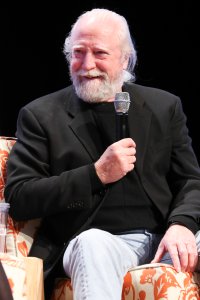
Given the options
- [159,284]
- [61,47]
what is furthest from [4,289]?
[61,47]

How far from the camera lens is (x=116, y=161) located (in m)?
2.19

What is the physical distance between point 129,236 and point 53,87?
4.59 ft

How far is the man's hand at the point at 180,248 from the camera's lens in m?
2.03

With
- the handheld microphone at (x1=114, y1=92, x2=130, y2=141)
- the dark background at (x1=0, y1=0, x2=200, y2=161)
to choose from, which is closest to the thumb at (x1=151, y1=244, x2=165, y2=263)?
the handheld microphone at (x1=114, y1=92, x2=130, y2=141)

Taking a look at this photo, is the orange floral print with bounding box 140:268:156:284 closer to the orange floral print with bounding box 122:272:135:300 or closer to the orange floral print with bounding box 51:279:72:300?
the orange floral print with bounding box 122:272:135:300

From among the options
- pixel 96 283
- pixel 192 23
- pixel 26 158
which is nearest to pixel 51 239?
pixel 26 158

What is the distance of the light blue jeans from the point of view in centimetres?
191

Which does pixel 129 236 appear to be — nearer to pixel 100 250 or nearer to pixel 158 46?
pixel 100 250

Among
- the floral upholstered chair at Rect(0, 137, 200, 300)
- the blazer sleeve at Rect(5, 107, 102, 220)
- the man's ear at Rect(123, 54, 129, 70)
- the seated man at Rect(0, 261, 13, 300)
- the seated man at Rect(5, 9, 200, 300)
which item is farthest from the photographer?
the man's ear at Rect(123, 54, 129, 70)

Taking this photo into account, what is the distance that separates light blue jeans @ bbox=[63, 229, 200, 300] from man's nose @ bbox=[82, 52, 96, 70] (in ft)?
2.07

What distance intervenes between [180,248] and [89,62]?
0.78m

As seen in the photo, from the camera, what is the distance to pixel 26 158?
2.35 m

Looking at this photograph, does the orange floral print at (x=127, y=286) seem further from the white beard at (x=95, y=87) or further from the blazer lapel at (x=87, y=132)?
the white beard at (x=95, y=87)

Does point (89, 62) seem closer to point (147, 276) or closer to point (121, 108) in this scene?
point (121, 108)
